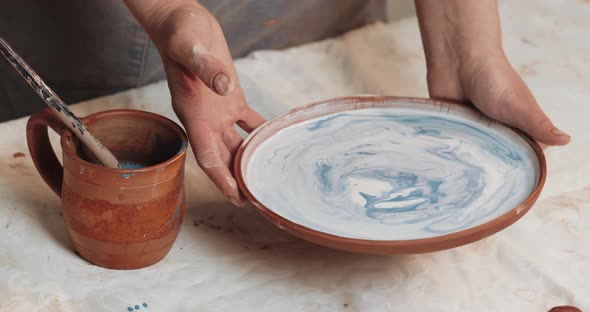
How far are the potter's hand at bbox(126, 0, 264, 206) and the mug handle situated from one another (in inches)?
6.8

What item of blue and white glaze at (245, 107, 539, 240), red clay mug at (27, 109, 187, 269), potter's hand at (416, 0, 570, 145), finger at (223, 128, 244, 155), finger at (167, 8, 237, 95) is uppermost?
finger at (167, 8, 237, 95)

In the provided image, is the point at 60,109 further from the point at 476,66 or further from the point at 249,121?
the point at 476,66

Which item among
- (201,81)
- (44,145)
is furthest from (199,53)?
(44,145)

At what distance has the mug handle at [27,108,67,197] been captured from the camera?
0.89 metres

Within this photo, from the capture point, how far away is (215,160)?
36.8 inches

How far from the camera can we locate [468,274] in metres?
0.92

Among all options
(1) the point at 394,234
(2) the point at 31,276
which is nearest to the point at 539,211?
(1) the point at 394,234

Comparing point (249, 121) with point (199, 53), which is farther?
point (249, 121)

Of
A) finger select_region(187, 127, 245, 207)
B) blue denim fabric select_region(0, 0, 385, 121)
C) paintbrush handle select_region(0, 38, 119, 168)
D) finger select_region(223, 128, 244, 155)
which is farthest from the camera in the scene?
blue denim fabric select_region(0, 0, 385, 121)

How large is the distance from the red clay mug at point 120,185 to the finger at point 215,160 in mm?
43

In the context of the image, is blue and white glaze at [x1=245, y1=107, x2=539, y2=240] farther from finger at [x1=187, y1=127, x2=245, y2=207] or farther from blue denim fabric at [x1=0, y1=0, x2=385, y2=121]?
blue denim fabric at [x1=0, y1=0, x2=385, y2=121]

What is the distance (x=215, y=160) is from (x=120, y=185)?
0.48ft

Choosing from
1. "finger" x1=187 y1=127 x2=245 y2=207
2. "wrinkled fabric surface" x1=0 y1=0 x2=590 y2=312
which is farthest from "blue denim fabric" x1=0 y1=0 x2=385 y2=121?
"finger" x1=187 y1=127 x2=245 y2=207

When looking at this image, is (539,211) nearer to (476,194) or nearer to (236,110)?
(476,194)
